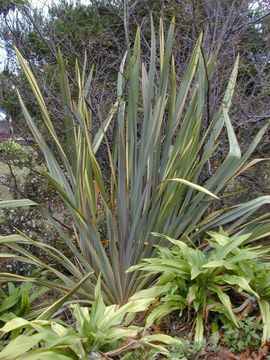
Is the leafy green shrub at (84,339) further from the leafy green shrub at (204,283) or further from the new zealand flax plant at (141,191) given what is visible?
the new zealand flax plant at (141,191)

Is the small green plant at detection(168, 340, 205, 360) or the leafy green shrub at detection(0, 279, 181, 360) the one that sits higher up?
the leafy green shrub at detection(0, 279, 181, 360)

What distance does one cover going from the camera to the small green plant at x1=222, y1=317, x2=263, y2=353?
2674mm

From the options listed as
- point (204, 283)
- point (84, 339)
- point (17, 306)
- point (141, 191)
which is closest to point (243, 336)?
point (204, 283)

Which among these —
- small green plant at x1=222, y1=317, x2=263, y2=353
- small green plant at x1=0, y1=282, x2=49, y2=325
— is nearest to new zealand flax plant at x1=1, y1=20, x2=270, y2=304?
small green plant at x1=0, y1=282, x2=49, y2=325

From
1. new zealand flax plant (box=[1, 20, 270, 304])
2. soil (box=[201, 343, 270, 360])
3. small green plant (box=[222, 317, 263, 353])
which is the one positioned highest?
new zealand flax plant (box=[1, 20, 270, 304])

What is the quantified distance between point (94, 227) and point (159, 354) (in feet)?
3.65

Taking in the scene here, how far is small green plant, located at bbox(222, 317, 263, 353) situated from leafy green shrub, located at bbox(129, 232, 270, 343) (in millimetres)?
49

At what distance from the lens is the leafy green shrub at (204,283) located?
111 inches

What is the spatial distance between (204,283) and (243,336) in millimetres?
375

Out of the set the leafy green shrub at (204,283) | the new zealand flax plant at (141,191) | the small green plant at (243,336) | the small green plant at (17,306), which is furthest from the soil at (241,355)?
the small green plant at (17,306)

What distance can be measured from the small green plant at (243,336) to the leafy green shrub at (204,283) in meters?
0.05

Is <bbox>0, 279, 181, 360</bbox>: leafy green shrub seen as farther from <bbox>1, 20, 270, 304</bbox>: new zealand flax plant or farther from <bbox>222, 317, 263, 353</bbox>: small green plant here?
<bbox>1, 20, 270, 304</bbox>: new zealand flax plant

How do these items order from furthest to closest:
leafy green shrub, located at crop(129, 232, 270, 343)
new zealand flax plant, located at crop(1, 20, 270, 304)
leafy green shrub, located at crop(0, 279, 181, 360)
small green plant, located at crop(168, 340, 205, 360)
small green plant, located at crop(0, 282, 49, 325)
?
new zealand flax plant, located at crop(1, 20, 270, 304), small green plant, located at crop(0, 282, 49, 325), leafy green shrub, located at crop(129, 232, 270, 343), small green plant, located at crop(168, 340, 205, 360), leafy green shrub, located at crop(0, 279, 181, 360)

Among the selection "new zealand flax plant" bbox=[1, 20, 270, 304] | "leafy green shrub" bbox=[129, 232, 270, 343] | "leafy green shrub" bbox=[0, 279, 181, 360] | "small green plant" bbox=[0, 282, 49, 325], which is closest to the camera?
"leafy green shrub" bbox=[0, 279, 181, 360]
